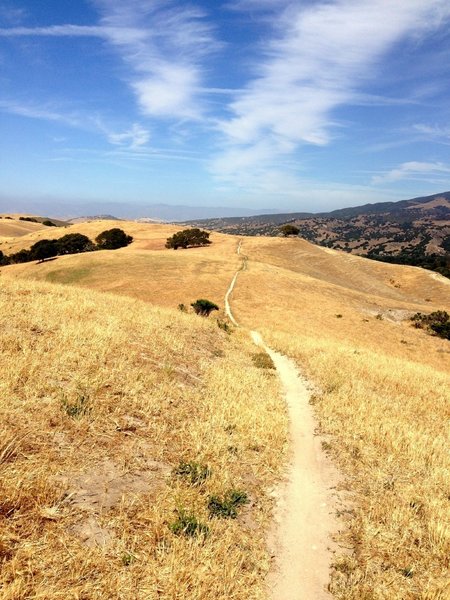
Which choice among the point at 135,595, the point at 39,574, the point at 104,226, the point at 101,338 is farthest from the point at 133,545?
the point at 104,226

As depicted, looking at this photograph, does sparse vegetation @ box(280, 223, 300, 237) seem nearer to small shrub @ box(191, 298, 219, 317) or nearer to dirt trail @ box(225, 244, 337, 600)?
small shrub @ box(191, 298, 219, 317)

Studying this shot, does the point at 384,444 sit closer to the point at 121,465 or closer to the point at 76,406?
the point at 121,465

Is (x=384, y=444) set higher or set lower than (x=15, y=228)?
lower

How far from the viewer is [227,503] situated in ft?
22.3

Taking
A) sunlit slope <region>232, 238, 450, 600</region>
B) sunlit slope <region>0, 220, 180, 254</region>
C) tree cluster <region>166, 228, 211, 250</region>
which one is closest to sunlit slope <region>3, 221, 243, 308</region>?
sunlit slope <region>232, 238, 450, 600</region>

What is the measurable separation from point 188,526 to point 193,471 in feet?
4.95

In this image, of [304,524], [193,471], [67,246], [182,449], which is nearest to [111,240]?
[67,246]

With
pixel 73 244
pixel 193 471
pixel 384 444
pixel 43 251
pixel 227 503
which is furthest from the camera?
pixel 73 244

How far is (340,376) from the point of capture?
18.3 m

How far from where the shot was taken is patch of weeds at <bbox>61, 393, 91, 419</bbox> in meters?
8.26

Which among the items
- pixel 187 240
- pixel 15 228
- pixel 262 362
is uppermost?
pixel 15 228

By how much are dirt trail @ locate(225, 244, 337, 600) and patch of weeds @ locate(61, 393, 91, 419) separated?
456 centimetres

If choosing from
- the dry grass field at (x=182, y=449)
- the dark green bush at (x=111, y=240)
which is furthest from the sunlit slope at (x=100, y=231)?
the dry grass field at (x=182, y=449)

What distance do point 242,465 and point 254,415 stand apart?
8.12ft
